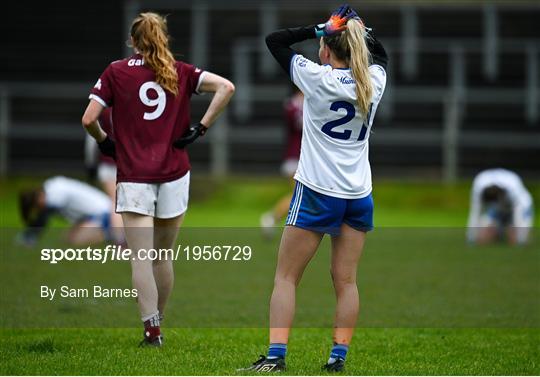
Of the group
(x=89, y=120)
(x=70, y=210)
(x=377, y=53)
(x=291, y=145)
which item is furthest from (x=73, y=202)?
(x=377, y=53)

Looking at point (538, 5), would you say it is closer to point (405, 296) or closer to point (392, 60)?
point (392, 60)

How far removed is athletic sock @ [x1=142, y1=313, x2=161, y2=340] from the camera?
25.4 feet

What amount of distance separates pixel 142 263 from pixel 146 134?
0.86 m

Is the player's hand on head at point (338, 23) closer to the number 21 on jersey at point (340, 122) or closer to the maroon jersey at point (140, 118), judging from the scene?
the number 21 on jersey at point (340, 122)

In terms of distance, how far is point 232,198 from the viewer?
21.7m

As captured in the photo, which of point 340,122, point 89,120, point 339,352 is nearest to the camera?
point 340,122

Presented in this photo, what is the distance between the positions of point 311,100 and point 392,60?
1828 cm

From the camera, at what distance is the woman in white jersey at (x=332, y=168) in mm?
6770

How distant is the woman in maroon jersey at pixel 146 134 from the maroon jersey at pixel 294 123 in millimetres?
8246

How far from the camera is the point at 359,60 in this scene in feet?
22.0

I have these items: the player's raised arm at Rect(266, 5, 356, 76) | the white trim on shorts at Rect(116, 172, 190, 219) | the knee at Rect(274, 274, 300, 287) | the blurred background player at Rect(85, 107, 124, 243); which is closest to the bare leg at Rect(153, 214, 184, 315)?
the white trim on shorts at Rect(116, 172, 190, 219)

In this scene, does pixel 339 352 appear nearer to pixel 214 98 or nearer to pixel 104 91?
pixel 214 98

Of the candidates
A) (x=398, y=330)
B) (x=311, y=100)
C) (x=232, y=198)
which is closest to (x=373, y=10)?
(x=232, y=198)

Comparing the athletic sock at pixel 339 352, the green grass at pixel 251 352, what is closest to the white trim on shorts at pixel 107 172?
the green grass at pixel 251 352
